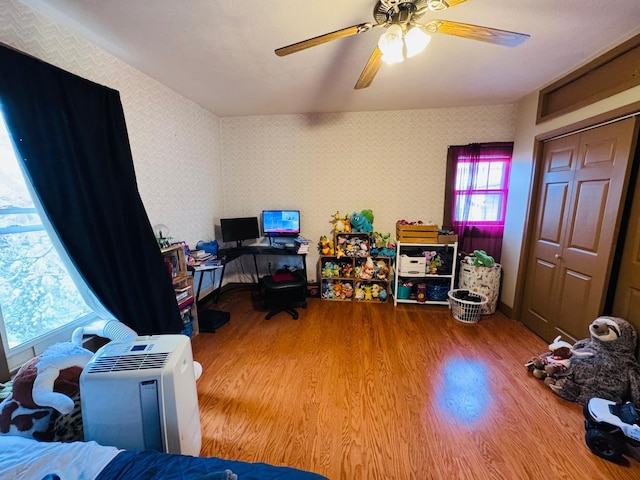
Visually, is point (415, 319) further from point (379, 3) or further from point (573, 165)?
point (379, 3)

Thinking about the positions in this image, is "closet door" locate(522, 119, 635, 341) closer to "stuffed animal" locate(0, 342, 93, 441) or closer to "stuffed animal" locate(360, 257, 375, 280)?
"stuffed animal" locate(360, 257, 375, 280)

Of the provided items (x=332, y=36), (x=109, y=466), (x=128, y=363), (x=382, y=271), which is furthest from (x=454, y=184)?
(x=109, y=466)

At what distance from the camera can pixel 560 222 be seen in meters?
2.34

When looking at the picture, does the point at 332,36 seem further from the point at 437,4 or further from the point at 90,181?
the point at 90,181

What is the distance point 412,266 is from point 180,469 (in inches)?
111

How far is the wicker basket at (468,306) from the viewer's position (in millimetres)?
2798

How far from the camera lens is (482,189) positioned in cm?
322

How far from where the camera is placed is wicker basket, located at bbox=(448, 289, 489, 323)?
2798mm

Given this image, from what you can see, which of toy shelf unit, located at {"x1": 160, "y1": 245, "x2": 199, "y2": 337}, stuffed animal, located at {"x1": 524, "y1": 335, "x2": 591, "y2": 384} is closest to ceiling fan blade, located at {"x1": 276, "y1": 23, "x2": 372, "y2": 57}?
toy shelf unit, located at {"x1": 160, "y1": 245, "x2": 199, "y2": 337}

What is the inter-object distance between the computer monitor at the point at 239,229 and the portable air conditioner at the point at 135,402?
2231 mm

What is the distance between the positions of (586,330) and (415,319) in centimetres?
137

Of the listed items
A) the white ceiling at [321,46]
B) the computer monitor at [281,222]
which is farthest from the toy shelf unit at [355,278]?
the white ceiling at [321,46]

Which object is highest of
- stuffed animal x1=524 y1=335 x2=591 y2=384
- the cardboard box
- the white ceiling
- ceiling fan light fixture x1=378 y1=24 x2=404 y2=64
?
the white ceiling

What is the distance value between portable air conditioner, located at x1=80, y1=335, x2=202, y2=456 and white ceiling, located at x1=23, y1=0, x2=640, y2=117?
1.90 meters
